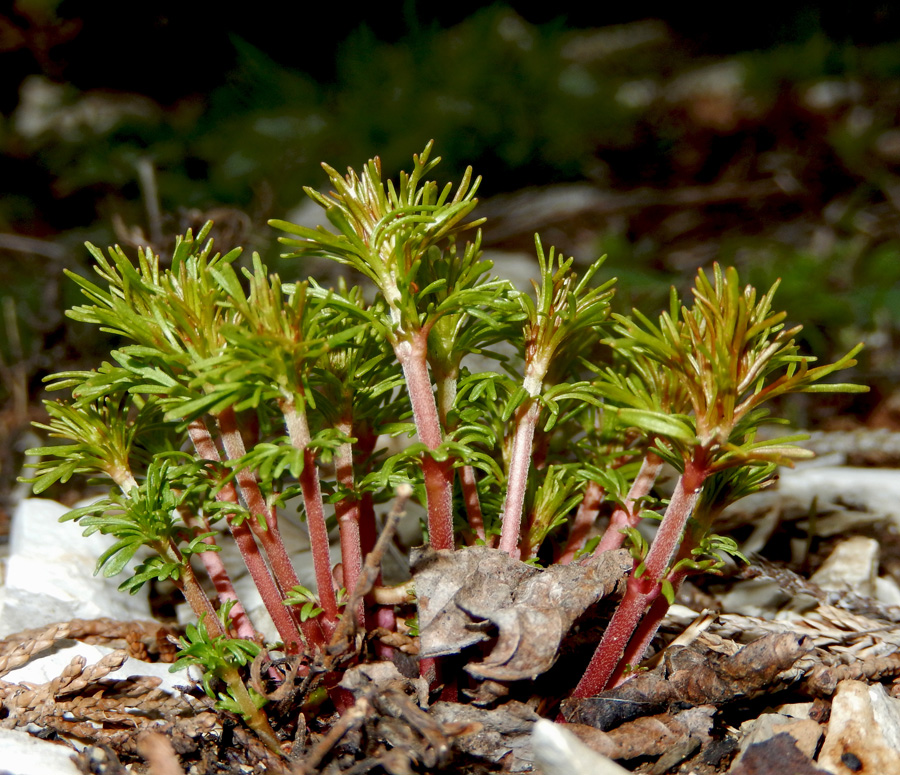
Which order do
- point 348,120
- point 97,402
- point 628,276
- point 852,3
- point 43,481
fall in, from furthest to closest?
1. point 852,3
2. point 348,120
3. point 628,276
4. point 97,402
5. point 43,481

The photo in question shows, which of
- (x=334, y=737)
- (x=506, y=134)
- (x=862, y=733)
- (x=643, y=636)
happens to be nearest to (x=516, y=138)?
(x=506, y=134)

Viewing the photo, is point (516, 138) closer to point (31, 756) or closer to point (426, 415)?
point (426, 415)

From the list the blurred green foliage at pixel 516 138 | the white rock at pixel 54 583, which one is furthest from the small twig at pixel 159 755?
the blurred green foliage at pixel 516 138

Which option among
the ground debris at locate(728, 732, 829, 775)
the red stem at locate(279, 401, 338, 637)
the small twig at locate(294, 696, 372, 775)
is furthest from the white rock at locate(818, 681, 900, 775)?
the red stem at locate(279, 401, 338, 637)

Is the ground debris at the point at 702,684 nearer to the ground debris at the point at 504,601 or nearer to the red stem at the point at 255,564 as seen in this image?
the ground debris at the point at 504,601

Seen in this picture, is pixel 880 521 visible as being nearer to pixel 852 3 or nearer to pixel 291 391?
pixel 291 391

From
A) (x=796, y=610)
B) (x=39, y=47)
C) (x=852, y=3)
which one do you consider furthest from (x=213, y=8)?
(x=796, y=610)

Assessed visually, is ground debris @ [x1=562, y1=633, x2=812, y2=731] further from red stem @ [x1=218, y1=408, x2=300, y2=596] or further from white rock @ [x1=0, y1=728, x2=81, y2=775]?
white rock @ [x1=0, y1=728, x2=81, y2=775]
